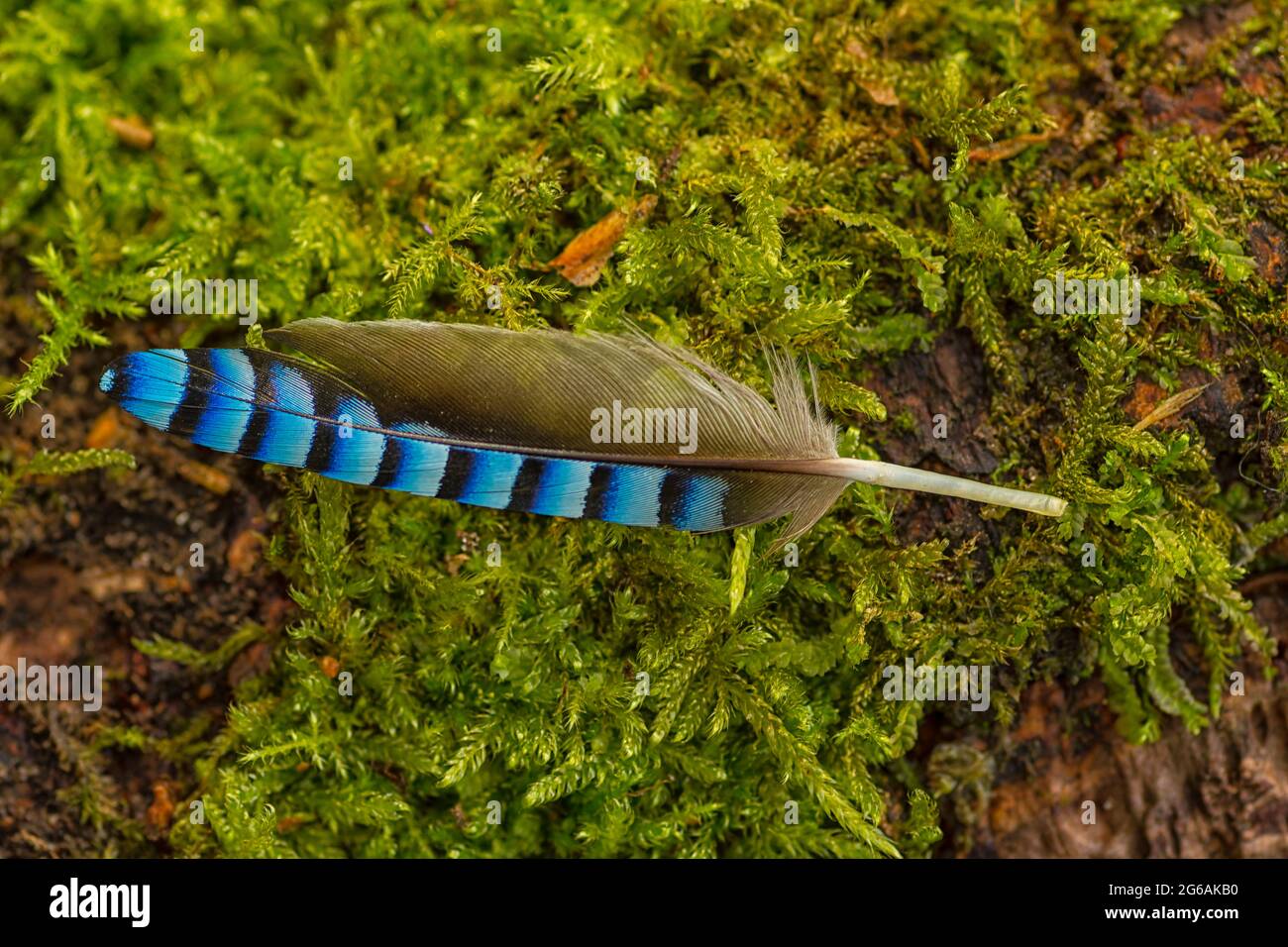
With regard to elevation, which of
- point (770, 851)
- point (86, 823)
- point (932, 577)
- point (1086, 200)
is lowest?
point (770, 851)

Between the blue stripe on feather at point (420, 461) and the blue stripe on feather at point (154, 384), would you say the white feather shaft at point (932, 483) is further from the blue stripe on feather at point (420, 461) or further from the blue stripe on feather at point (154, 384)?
the blue stripe on feather at point (154, 384)

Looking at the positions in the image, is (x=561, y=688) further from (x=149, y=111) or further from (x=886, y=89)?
(x=149, y=111)

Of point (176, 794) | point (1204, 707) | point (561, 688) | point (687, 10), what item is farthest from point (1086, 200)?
point (176, 794)

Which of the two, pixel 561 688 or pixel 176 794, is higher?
pixel 561 688

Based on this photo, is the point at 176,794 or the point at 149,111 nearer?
the point at 176,794

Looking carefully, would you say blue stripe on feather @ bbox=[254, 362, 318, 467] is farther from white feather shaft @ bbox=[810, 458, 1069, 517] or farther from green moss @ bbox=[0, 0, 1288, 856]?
white feather shaft @ bbox=[810, 458, 1069, 517]

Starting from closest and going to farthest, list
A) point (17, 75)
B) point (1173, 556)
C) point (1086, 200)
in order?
1. point (1173, 556)
2. point (1086, 200)
3. point (17, 75)

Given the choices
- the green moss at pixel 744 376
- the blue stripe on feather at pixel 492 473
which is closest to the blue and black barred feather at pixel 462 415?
the blue stripe on feather at pixel 492 473
